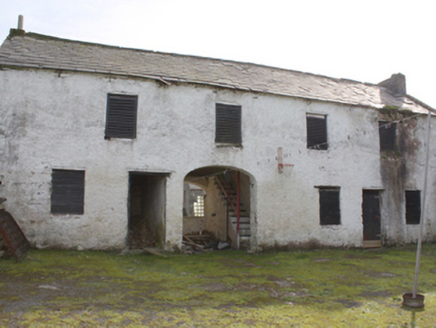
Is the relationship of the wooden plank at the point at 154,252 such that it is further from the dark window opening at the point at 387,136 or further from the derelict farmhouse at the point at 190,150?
the dark window opening at the point at 387,136

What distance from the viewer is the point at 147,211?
14.5 m

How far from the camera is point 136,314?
530 centimetres

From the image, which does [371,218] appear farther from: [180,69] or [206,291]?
[206,291]

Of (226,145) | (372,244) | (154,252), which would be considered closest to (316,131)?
(226,145)

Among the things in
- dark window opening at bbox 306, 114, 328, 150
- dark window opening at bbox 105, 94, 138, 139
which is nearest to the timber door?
dark window opening at bbox 306, 114, 328, 150

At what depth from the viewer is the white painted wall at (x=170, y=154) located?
10102 millimetres

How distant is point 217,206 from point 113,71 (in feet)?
26.1

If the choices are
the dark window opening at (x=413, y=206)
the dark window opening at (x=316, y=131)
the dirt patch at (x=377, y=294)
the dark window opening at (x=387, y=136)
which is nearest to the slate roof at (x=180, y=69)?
the dark window opening at (x=316, y=131)

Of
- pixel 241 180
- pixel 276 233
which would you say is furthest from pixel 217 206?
pixel 276 233

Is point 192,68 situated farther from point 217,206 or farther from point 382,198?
point 382,198

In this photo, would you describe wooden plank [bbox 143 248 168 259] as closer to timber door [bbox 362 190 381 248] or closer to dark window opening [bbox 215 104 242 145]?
→ dark window opening [bbox 215 104 242 145]

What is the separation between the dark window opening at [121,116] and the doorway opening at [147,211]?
133 centimetres

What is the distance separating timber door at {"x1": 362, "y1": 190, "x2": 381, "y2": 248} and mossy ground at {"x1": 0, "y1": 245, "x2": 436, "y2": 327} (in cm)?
285

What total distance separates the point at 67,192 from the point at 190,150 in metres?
3.95
